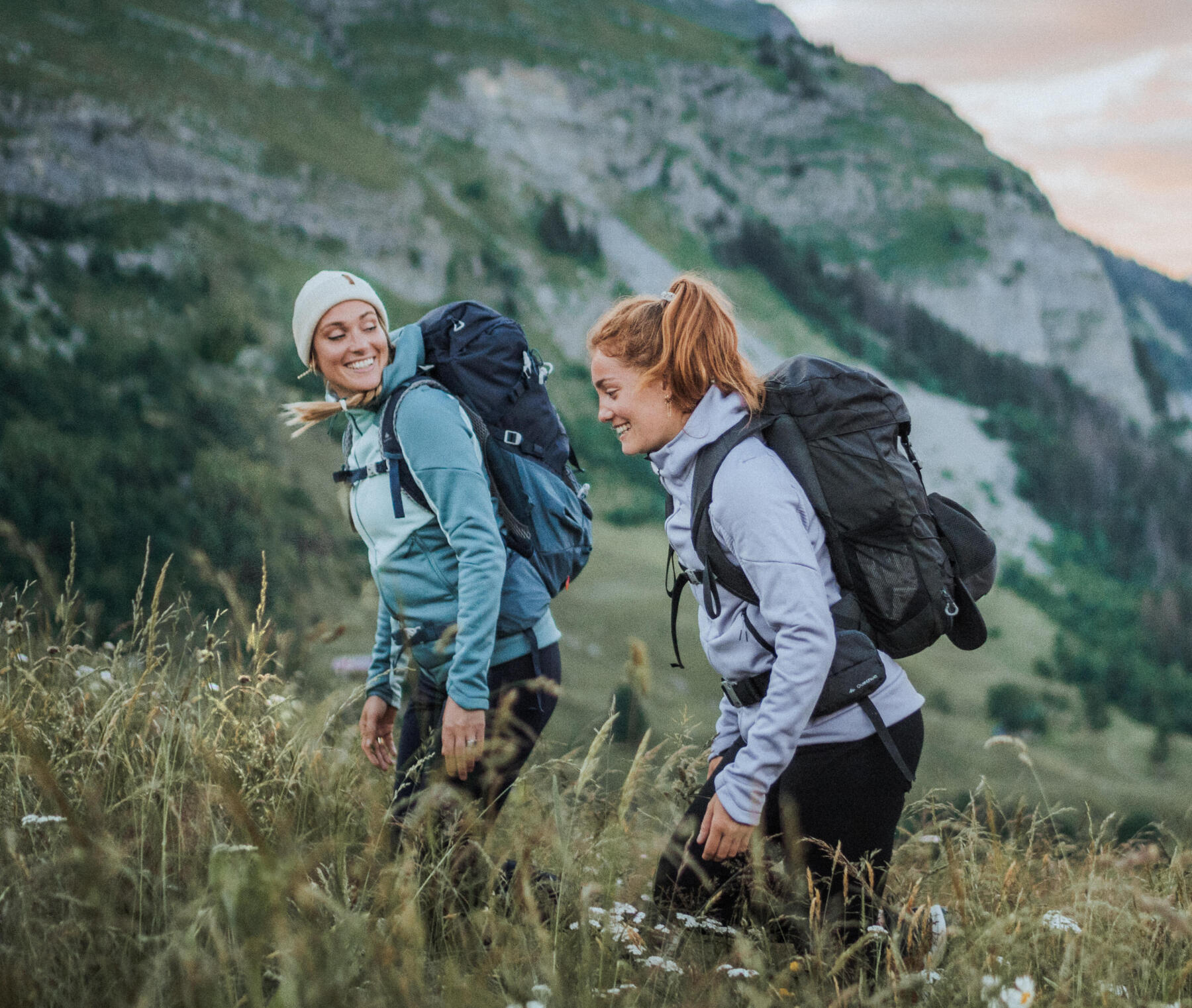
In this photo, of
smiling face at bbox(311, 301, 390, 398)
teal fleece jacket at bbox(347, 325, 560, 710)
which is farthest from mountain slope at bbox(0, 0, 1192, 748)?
smiling face at bbox(311, 301, 390, 398)

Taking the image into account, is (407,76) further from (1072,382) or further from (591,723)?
(591,723)

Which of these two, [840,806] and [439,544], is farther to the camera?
[439,544]

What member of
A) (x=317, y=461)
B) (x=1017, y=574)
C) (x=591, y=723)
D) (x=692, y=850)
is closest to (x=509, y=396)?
(x=591, y=723)

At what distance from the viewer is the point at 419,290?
62.6 meters

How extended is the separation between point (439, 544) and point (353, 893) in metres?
0.91

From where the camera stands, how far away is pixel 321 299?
2.73 meters

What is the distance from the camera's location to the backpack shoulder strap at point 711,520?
2176 millimetres

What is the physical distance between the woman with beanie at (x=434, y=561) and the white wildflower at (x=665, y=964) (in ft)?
1.92

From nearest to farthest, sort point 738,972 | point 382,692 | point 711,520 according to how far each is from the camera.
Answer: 1. point 738,972
2. point 711,520
3. point 382,692

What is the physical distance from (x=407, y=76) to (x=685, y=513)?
8415 cm

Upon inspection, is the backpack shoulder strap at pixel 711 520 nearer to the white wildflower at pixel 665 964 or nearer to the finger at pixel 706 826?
the finger at pixel 706 826

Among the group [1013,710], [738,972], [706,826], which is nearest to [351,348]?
[706,826]

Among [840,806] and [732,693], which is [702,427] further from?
[840,806]

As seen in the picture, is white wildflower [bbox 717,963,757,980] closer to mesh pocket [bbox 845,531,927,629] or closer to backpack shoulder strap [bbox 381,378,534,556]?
mesh pocket [bbox 845,531,927,629]
